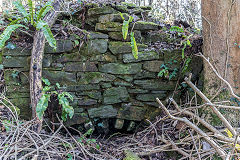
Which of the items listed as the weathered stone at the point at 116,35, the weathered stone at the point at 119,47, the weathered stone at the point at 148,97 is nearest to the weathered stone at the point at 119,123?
the weathered stone at the point at 148,97

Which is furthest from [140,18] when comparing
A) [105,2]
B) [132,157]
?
[132,157]

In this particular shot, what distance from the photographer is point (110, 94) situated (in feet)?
Answer: 11.9

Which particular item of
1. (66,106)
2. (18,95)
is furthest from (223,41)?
(18,95)

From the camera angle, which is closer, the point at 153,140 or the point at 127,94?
the point at 153,140

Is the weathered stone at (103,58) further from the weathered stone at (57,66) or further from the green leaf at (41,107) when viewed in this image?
the green leaf at (41,107)

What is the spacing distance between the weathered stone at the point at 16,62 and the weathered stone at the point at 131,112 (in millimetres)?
1888

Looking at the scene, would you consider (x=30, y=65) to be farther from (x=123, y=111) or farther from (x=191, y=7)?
(x=191, y=7)

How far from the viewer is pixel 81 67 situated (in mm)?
3539

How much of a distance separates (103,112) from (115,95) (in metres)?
0.39

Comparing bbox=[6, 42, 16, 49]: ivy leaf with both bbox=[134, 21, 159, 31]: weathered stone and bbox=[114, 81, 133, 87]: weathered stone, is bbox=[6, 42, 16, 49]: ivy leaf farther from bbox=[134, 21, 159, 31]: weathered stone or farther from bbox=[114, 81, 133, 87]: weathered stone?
bbox=[134, 21, 159, 31]: weathered stone

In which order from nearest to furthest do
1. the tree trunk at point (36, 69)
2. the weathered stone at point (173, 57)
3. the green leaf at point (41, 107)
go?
the green leaf at point (41, 107) < the tree trunk at point (36, 69) < the weathered stone at point (173, 57)

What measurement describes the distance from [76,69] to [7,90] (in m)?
1.23

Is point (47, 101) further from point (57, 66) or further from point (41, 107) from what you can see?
point (57, 66)

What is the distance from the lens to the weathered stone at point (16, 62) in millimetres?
3324
